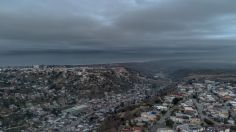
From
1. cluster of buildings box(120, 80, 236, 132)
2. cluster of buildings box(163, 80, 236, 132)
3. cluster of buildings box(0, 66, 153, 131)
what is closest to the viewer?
cluster of buildings box(120, 80, 236, 132)

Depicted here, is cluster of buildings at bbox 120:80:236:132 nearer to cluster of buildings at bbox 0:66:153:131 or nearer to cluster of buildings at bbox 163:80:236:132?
cluster of buildings at bbox 163:80:236:132

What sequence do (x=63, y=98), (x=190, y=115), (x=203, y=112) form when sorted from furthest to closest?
(x=63, y=98), (x=203, y=112), (x=190, y=115)

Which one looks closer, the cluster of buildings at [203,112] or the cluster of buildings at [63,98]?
the cluster of buildings at [203,112]

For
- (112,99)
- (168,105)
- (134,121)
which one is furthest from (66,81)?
(134,121)

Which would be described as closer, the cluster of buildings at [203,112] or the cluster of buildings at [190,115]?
the cluster of buildings at [190,115]

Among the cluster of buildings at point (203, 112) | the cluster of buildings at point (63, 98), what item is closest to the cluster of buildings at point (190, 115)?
the cluster of buildings at point (203, 112)

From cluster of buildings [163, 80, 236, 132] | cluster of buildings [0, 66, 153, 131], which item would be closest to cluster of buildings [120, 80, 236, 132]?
cluster of buildings [163, 80, 236, 132]

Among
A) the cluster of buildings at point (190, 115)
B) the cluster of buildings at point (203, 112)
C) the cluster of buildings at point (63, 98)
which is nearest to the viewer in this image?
the cluster of buildings at point (190, 115)

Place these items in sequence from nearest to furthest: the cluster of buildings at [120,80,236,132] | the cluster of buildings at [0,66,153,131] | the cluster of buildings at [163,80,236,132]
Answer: the cluster of buildings at [120,80,236,132] → the cluster of buildings at [163,80,236,132] → the cluster of buildings at [0,66,153,131]

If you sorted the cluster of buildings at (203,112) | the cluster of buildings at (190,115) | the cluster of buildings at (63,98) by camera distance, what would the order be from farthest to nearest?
1. the cluster of buildings at (63,98)
2. the cluster of buildings at (203,112)
3. the cluster of buildings at (190,115)

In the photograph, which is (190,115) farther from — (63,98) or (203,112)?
(63,98)

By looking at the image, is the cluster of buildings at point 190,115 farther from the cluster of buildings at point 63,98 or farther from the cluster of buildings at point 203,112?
the cluster of buildings at point 63,98

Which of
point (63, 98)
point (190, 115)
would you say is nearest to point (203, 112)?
point (190, 115)
